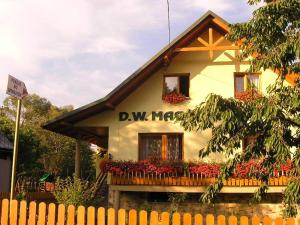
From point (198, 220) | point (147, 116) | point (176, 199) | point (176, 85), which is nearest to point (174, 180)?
point (176, 199)

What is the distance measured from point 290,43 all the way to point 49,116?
53.7 meters

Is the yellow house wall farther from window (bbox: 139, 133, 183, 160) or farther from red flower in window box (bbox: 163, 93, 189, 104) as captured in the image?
window (bbox: 139, 133, 183, 160)

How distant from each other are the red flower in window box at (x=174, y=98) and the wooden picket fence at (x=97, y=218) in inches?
401

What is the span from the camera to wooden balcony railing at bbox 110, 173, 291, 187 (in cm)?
1593

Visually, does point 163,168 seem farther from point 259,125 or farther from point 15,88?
point 259,125

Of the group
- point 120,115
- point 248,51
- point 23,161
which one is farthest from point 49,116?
point 248,51

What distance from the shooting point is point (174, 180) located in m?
16.3

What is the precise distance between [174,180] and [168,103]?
134 inches

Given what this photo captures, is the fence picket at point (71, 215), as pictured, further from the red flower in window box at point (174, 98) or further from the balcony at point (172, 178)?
the red flower in window box at point (174, 98)

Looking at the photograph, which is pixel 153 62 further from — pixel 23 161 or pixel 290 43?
pixel 23 161

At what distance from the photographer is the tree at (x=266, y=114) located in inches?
260

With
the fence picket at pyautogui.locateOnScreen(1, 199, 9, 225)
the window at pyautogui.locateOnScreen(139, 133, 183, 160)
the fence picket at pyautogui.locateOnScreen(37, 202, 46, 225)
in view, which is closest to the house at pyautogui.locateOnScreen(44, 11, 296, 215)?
the window at pyautogui.locateOnScreen(139, 133, 183, 160)

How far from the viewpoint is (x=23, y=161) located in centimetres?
3928

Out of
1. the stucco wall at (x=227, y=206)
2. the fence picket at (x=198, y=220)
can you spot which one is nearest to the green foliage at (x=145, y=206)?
the stucco wall at (x=227, y=206)
